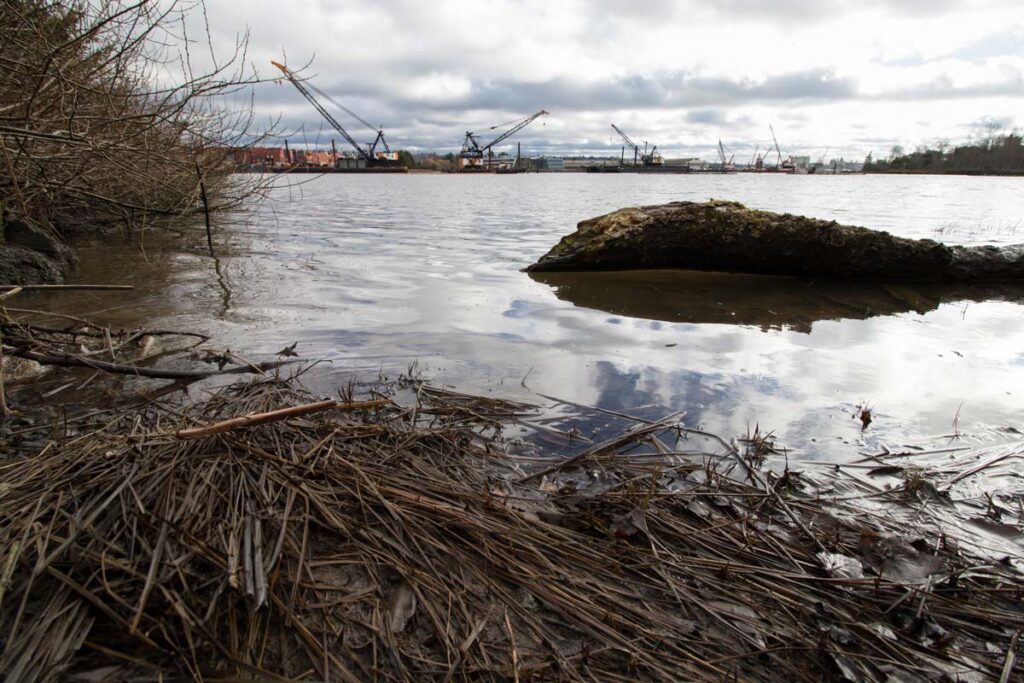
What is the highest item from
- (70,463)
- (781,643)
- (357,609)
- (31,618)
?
(70,463)

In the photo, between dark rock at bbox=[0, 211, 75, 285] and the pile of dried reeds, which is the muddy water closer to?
dark rock at bbox=[0, 211, 75, 285]

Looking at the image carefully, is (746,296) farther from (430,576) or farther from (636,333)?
(430,576)

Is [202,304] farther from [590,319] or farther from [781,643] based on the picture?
[781,643]

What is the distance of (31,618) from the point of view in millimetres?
1618

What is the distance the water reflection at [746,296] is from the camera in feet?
21.9

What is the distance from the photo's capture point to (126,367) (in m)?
3.81

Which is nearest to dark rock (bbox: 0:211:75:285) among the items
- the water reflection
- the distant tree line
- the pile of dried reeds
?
the pile of dried reeds

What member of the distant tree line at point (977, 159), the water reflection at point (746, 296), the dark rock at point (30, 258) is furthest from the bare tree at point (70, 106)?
the distant tree line at point (977, 159)

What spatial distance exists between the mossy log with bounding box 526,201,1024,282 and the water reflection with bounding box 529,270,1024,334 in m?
0.19

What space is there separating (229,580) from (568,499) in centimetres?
151

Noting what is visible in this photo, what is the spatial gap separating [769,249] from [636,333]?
157 inches

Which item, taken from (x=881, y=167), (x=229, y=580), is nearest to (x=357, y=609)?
(x=229, y=580)

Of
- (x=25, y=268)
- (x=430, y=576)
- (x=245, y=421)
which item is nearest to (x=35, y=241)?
(x=25, y=268)

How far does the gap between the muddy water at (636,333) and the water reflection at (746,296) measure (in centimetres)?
5
